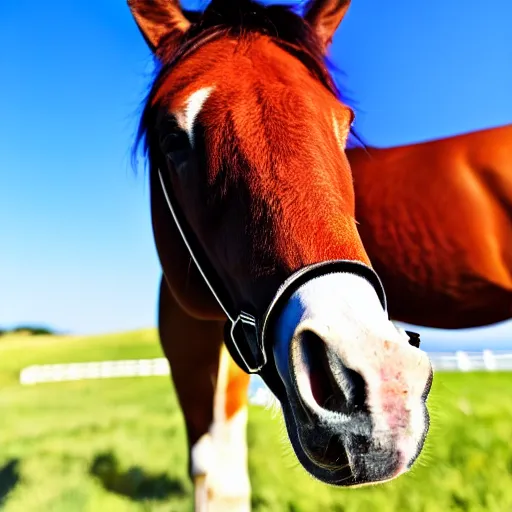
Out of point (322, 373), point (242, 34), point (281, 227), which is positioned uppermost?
point (242, 34)

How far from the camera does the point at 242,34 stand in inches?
84.4

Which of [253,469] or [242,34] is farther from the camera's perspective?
[253,469]

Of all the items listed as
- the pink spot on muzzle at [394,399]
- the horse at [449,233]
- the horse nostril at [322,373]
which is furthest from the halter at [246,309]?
the horse at [449,233]

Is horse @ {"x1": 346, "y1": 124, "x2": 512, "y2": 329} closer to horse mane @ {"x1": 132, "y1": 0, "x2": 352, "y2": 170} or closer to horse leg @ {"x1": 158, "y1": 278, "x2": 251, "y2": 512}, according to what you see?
horse leg @ {"x1": 158, "y1": 278, "x2": 251, "y2": 512}

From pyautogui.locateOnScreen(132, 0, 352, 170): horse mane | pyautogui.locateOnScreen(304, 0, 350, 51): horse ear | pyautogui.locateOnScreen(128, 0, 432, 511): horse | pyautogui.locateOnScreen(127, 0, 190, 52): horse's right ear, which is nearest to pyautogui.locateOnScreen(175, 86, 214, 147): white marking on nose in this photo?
pyautogui.locateOnScreen(128, 0, 432, 511): horse

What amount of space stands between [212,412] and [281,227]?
2.08m

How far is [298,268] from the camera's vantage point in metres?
1.42

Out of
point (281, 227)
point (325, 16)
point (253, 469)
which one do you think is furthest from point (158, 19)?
point (253, 469)

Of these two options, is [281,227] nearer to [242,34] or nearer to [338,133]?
[338,133]

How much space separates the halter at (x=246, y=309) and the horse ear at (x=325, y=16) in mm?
1060

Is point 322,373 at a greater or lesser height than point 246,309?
greater

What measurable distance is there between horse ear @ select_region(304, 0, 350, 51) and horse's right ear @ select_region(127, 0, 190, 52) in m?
0.60

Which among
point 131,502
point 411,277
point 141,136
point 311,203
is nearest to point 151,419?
point 131,502

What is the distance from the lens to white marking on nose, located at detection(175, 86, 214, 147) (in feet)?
6.10
